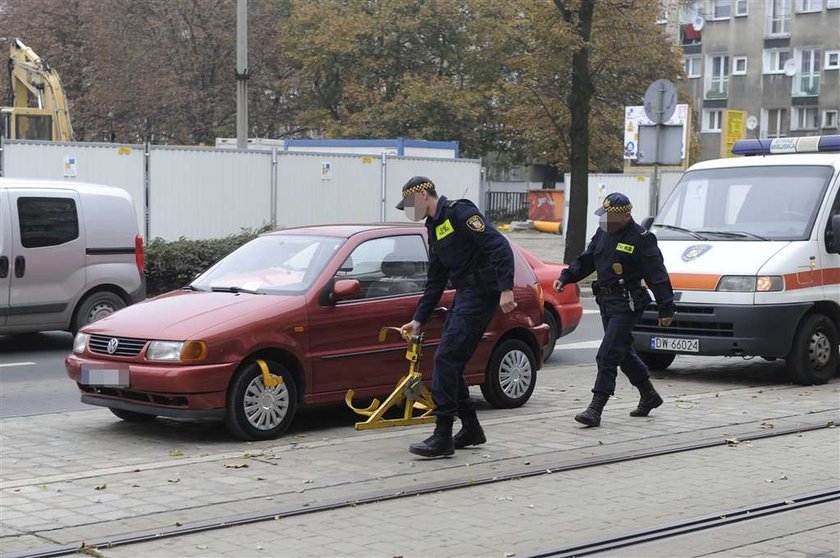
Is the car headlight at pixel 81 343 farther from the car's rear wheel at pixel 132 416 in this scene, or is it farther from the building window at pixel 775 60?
the building window at pixel 775 60

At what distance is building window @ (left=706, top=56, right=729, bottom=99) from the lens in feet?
217

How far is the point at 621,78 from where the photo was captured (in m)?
56.6

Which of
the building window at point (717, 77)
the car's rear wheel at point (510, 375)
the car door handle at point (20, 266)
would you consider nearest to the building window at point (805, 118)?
the building window at point (717, 77)

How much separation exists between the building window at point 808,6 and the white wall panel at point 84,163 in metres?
46.3

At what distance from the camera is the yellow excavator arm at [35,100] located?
28.0m

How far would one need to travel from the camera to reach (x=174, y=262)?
67.9ft

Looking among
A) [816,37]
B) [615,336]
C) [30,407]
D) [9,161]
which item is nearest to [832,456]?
[615,336]

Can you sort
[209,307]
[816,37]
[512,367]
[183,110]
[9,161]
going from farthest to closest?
[816,37]
[183,110]
[9,161]
[512,367]
[209,307]

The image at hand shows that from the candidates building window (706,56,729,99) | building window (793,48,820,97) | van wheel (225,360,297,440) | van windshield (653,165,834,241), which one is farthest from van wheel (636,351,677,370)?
building window (706,56,729,99)

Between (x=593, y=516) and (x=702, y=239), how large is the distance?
6.43 meters

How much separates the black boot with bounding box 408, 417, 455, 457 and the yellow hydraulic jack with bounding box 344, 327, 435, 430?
645 mm

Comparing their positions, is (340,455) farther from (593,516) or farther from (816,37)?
(816,37)

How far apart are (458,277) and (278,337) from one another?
1.45 m

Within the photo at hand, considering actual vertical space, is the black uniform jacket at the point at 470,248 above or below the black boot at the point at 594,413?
above
